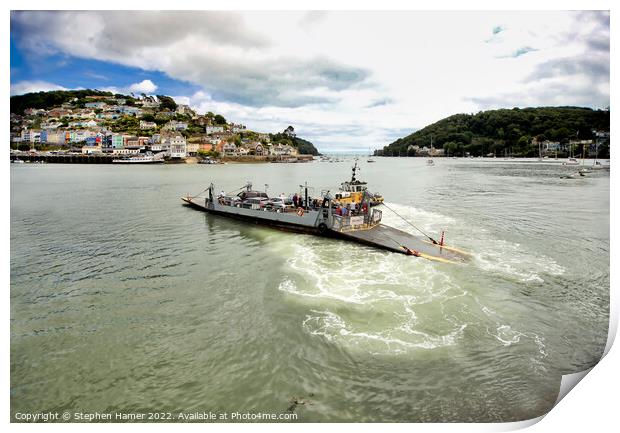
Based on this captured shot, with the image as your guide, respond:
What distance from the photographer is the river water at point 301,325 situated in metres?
4.37

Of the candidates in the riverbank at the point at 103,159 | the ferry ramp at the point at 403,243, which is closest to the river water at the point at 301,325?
the ferry ramp at the point at 403,243

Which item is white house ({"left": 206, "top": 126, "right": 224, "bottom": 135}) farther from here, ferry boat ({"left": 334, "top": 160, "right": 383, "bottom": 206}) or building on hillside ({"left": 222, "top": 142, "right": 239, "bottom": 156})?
ferry boat ({"left": 334, "top": 160, "right": 383, "bottom": 206})

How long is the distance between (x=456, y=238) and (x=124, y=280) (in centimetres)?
1182

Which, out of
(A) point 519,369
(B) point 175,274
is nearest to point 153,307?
(B) point 175,274

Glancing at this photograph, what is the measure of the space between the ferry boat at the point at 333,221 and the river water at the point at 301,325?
0.73 m

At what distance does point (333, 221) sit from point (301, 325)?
25.6 feet

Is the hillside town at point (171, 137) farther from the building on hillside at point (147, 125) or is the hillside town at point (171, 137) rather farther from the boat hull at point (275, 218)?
the boat hull at point (275, 218)

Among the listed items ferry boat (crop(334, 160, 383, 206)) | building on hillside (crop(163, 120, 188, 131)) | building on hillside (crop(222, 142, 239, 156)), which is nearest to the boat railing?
ferry boat (crop(334, 160, 383, 206))

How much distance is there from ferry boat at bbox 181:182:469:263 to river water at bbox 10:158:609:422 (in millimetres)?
733

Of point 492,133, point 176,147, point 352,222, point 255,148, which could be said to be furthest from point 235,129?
point 352,222

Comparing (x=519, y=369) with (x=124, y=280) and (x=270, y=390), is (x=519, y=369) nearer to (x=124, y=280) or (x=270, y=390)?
(x=270, y=390)

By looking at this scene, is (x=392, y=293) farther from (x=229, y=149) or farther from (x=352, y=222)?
(x=229, y=149)

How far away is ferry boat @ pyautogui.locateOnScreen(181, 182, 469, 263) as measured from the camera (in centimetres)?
1121

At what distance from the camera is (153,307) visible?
702cm
